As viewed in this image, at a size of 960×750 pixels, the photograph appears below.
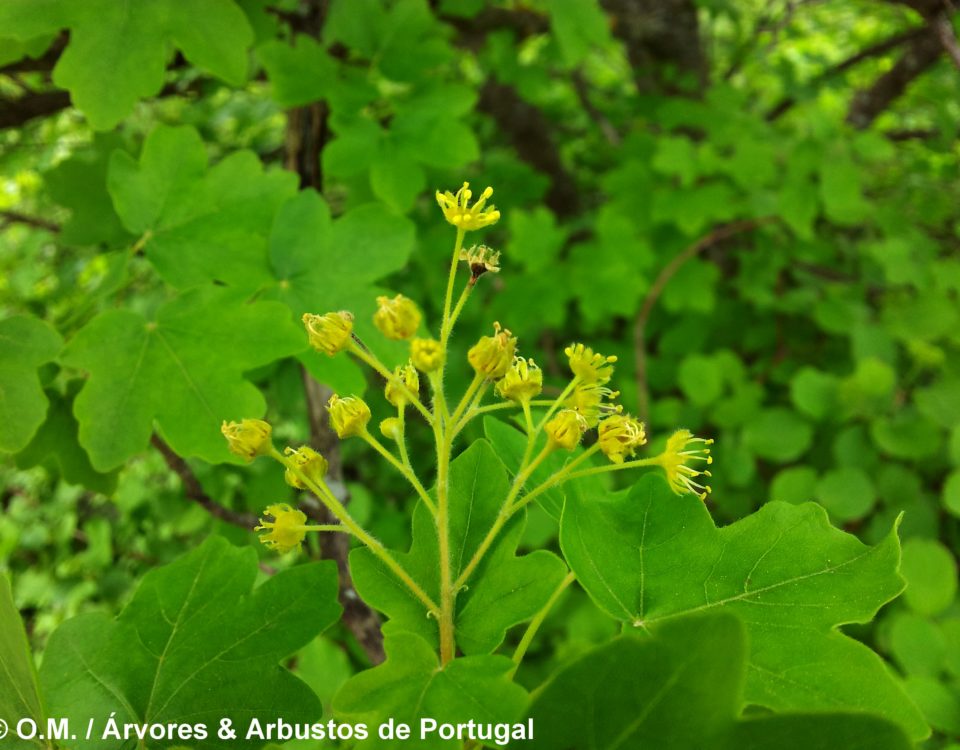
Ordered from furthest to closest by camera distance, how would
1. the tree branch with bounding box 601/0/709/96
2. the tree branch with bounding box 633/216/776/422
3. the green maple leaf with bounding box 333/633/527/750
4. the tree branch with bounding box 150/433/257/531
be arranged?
1. the tree branch with bounding box 601/0/709/96
2. the tree branch with bounding box 633/216/776/422
3. the tree branch with bounding box 150/433/257/531
4. the green maple leaf with bounding box 333/633/527/750

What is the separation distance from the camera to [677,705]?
51 cm

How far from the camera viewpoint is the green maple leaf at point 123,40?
116cm

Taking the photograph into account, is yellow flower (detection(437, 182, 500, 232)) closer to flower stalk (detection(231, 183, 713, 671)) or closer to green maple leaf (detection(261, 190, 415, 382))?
flower stalk (detection(231, 183, 713, 671))

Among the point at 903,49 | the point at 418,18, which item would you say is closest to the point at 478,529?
the point at 418,18

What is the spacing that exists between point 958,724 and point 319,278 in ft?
4.96

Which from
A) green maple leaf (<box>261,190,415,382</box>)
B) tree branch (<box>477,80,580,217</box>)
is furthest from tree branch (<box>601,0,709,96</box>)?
green maple leaf (<box>261,190,415,382</box>)

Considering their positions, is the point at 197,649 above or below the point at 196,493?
above

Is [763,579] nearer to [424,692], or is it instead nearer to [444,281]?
[424,692]

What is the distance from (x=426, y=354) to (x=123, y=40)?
3.18ft

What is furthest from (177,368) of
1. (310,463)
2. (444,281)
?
(444,281)

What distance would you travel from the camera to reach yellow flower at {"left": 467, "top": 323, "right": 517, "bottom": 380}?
2.25ft

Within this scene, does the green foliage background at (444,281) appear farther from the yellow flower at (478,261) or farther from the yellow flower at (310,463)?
the yellow flower at (478,261)

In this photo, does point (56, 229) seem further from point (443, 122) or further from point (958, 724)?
point (958, 724)

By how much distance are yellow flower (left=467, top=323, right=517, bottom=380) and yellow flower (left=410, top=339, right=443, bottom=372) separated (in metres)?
0.04
